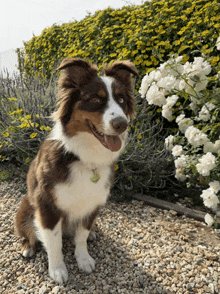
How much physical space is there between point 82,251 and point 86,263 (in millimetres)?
134

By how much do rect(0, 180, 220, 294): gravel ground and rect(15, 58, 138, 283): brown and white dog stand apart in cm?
20

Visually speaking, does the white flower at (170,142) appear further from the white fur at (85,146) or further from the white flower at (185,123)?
the white fur at (85,146)

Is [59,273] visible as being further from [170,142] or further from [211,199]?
[170,142]

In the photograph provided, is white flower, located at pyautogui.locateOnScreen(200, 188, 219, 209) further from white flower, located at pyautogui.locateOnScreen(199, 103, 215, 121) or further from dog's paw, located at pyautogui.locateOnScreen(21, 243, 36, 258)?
dog's paw, located at pyautogui.locateOnScreen(21, 243, 36, 258)

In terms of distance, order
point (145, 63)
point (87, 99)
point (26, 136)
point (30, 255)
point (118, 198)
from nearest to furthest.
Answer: point (87, 99) → point (30, 255) → point (118, 198) → point (26, 136) → point (145, 63)

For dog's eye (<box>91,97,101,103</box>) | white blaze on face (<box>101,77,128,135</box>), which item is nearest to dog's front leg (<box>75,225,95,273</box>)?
white blaze on face (<box>101,77,128,135</box>)

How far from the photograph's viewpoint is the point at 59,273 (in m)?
2.62

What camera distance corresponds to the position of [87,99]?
2.35m

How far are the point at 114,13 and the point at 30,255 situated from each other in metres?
4.91

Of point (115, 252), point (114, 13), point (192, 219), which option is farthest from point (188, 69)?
point (114, 13)

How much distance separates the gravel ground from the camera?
259cm

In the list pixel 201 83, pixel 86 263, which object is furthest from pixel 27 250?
pixel 201 83

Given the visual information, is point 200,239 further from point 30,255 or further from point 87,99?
point 87,99

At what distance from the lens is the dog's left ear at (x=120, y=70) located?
2.67 m
